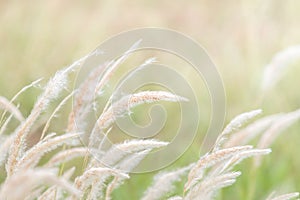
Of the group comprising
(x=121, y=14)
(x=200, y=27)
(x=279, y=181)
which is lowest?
(x=279, y=181)

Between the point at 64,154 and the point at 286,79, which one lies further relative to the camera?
the point at 286,79

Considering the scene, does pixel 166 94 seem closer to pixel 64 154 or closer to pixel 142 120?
pixel 64 154

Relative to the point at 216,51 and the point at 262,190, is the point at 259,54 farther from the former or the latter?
the point at 262,190

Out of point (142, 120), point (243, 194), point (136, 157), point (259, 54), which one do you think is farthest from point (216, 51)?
point (136, 157)

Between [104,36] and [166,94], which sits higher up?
[104,36]

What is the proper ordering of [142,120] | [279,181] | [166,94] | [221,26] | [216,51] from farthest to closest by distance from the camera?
[221,26]
[216,51]
[142,120]
[279,181]
[166,94]

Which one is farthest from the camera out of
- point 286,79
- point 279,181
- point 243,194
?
point 286,79
